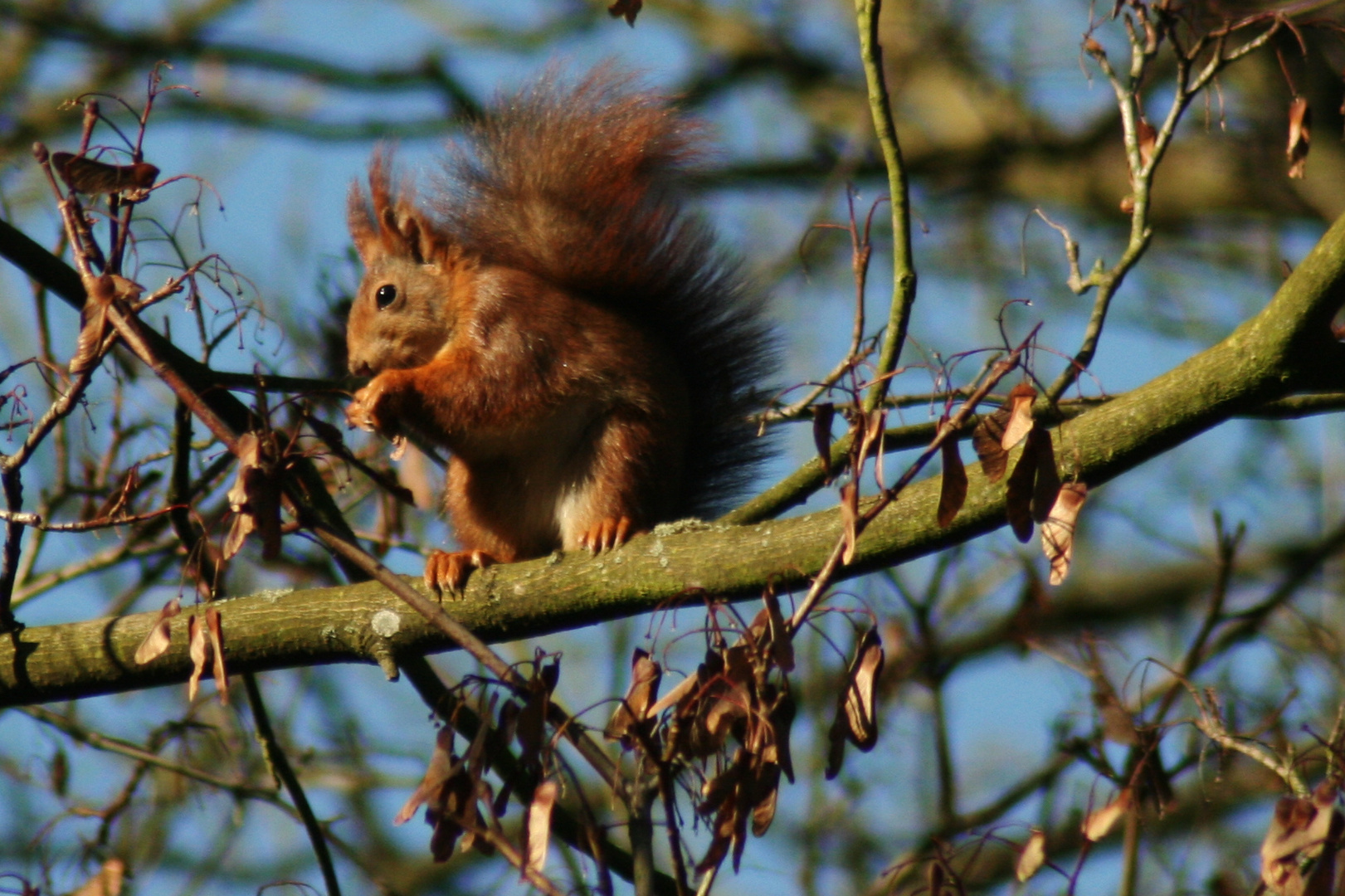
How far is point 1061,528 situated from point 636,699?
56 cm

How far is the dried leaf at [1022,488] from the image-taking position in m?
1.75

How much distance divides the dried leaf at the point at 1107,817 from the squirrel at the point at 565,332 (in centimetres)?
148

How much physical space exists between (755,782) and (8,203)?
2.37 metres

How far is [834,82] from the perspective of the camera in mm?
8258

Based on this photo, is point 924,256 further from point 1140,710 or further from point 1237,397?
point 1237,397

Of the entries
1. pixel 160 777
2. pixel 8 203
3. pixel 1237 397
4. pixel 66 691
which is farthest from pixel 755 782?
pixel 160 777

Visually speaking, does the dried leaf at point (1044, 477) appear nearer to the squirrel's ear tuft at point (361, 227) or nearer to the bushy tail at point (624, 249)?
the bushy tail at point (624, 249)

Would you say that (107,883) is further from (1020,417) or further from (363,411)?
(1020,417)

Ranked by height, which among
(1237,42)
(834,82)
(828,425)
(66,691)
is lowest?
(828,425)

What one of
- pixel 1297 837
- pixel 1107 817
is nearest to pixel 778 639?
pixel 1107 817

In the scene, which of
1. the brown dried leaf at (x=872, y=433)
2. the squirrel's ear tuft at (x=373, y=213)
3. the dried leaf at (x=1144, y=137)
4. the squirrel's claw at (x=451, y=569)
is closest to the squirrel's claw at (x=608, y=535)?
the squirrel's claw at (x=451, y=569)

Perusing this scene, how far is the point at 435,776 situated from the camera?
1.87 meters

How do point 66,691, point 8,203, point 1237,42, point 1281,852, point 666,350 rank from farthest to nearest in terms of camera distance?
point 1237,42
point 666,350
point 8,203
point 66,691
point 1281,852

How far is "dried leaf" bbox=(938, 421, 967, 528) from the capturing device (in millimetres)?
1780
